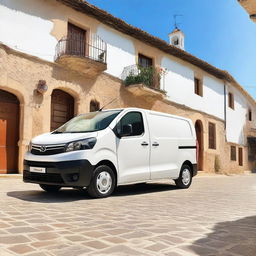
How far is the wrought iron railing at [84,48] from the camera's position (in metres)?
12.9

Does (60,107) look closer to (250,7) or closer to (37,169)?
(37,169)

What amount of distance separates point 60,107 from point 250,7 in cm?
1001

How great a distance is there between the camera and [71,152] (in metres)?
6.01

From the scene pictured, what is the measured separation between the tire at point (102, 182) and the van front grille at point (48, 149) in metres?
0.76

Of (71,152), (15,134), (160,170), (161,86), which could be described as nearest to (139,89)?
(161,86)

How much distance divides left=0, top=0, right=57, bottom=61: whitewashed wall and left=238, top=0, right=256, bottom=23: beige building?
8962 millimetres

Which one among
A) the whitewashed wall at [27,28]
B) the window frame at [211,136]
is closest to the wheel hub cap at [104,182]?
the whitewashed wall at [27,28]

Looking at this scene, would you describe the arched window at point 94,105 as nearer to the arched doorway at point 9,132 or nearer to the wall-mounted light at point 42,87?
the wall-mounted light at point 42,87

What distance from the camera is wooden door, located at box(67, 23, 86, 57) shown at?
43.9 feet

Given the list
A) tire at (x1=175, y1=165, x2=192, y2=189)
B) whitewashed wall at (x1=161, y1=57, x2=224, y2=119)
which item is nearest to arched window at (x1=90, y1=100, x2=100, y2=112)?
whitewashed wall at (x1=161, y1=57, x2=224, y2=119)

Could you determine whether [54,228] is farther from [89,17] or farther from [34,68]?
[89,17]

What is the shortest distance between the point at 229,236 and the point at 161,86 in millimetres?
14431

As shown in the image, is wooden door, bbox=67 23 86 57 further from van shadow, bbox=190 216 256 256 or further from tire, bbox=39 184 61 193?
van shadow, bbox=190 216 256 256

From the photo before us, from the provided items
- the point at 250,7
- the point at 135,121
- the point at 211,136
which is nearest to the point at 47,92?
the point at 135,121
